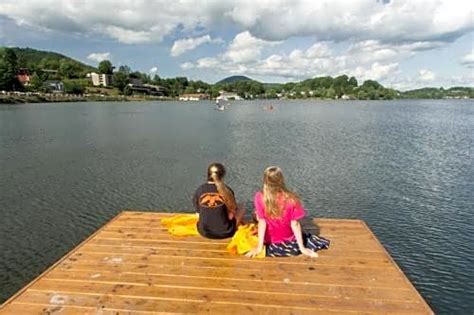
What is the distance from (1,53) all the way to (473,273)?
137811 millimetres

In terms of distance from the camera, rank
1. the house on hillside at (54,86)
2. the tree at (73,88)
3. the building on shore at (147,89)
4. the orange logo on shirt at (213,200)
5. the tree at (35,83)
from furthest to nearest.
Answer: the building on shore at (147,89) → the tree at (73,88) → the house on hillside at (54,86) → the tree at (35,83) → the orange logo on shirt at (213,200)

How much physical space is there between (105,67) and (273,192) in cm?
18979

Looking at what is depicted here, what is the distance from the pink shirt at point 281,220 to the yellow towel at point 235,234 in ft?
0.94

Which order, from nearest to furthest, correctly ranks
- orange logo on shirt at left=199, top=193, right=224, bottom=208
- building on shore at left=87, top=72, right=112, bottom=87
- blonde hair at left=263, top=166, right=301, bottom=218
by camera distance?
1. blonde hair at left=263, top=166, right=301, bottom=218
2. orange logo on shirt at left=199, top=193, right=224, bottom=208
3. building on shore at left=87, top=72, right=112, bottom=87

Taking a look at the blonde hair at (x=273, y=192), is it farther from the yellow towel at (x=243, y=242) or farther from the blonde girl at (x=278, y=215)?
the yellow towel at (x=243, y=242)

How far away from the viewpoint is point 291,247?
5.82 m

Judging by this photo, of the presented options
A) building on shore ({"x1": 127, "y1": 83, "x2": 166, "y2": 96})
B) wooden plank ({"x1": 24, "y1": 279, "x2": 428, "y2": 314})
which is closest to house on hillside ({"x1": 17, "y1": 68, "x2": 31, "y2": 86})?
building on shore ({"x1": 127, "y1": 83, "x2": 166, "y2": 96})

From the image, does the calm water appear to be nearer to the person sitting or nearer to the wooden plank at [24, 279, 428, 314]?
the wooden plank at [24, 279, 428, 314]

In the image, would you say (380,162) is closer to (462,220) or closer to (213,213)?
(462,220)

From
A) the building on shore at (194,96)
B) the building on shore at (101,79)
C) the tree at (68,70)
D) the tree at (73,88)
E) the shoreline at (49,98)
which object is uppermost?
the tree at (68,70)

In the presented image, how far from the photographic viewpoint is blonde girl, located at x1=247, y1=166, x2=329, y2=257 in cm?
571

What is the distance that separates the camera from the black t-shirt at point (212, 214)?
6293 mm

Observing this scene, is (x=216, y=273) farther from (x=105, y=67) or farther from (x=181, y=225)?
(x=105, y=67)

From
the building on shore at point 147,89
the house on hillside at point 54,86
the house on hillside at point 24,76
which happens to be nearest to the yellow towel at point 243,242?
the house on hillside at point 24,76
